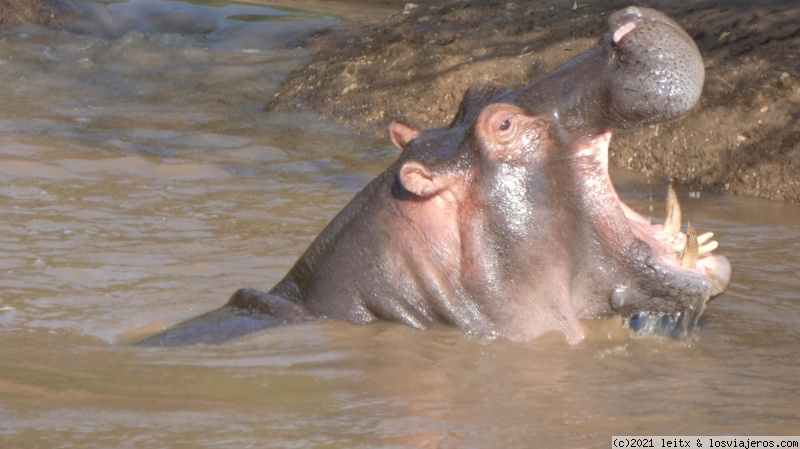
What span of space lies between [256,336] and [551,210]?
3.85 feet

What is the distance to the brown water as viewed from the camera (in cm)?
368

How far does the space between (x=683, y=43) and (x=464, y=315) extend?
121cm

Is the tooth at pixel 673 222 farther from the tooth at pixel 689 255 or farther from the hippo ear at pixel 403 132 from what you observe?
the hippo ear at pixel 403 132

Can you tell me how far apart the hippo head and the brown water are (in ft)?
0.67

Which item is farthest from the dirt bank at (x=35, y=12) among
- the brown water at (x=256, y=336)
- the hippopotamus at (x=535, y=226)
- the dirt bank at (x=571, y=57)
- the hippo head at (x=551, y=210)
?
the hippo head at (x=551, y=210)

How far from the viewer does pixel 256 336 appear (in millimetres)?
4586

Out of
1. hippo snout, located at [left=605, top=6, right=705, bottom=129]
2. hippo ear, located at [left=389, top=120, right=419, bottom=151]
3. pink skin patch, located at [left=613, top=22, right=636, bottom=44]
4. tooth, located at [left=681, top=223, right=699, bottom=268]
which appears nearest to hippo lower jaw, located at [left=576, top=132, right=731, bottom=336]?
tooth, located at [left=681, top=223, right=699, bottom=268]

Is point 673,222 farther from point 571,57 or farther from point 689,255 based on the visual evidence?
point 571,57

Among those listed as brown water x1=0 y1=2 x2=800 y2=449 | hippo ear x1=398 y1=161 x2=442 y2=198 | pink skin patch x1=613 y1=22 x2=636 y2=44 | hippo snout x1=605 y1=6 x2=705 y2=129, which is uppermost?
pink skin patch x1=613 y1=22 x2=636 y2=44

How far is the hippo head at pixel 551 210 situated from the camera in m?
4.35

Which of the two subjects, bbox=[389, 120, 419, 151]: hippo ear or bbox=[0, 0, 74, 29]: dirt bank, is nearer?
bbox=[389, 120, 419, 151]: hippo ear

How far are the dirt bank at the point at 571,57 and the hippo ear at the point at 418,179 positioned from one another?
3961 millimetres

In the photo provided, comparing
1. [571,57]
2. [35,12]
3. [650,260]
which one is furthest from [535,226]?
[35,12]

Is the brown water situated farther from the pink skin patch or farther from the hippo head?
the pink skin patch
